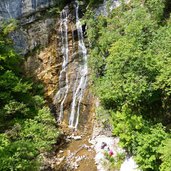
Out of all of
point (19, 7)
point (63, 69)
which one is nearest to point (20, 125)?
point (63, 69)

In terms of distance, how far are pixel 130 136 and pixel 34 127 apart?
4.26m

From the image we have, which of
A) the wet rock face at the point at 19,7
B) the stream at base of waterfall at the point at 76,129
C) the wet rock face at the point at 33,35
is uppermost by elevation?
the wet rock face at the point at 19,7

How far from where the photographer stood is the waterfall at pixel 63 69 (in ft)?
62.0

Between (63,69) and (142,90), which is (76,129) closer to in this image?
(63,69)

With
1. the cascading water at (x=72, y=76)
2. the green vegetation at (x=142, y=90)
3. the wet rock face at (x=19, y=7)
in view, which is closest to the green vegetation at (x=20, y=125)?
the cascading water at (x=72, y=76)

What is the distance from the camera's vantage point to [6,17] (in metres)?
21.0

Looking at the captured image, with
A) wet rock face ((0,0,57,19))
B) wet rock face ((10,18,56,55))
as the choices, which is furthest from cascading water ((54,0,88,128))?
wet rock face ((0,0,57,19))

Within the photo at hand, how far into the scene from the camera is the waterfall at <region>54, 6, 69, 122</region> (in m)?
18.9

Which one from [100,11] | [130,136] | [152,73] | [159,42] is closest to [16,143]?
[130,136]

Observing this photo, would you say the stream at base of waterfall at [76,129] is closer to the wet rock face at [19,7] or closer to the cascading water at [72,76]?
the cascading water at [72,76]

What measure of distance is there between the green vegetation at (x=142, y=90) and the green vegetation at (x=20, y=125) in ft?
9.55

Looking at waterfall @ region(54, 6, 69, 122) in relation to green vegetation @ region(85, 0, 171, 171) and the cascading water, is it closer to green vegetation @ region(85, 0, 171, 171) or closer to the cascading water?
the cascading water

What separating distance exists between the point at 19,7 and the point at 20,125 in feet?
29.6

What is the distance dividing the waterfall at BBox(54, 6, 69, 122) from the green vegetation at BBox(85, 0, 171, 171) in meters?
3.96
